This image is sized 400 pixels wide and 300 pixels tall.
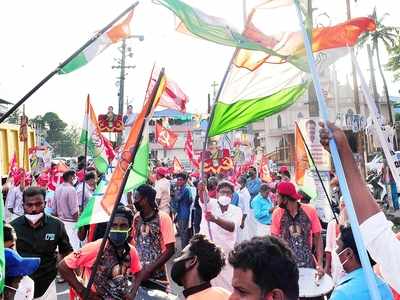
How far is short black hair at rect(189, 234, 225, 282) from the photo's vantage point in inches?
117

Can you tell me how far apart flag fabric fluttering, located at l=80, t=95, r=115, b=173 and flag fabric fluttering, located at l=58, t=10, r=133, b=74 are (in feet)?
11.5

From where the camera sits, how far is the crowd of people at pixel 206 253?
6.92ft

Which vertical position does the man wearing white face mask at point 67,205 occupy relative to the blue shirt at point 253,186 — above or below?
above

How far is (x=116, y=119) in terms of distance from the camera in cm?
1423

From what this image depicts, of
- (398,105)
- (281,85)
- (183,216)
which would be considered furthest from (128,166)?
(398,105)

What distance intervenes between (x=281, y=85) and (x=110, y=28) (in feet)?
5.97

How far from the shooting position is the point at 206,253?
301 centimetres

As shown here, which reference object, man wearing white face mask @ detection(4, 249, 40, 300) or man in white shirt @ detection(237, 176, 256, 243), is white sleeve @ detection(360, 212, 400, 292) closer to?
man wearing white face mask @ detection(4, 249, 40, 300)

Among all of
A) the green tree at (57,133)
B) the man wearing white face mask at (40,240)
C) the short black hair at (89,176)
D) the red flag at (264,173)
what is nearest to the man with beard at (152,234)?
the man wearing white face mask at (40,240)

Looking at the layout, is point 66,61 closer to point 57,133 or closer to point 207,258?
point 207,258

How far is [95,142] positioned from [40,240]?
368cm

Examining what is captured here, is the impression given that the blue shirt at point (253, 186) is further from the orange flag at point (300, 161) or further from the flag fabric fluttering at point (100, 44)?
the flag fabric fluttering at point (100, 44)

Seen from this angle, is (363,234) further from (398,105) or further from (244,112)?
(398,105)

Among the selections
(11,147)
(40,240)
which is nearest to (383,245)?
(40,240)
